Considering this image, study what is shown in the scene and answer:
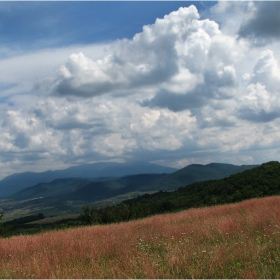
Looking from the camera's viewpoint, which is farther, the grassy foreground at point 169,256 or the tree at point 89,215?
the tree at point 89,215

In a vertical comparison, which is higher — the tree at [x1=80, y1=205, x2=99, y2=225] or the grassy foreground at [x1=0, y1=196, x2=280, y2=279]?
the grassy foreground at [x1=0, y1=196, x2=280, y2=279]

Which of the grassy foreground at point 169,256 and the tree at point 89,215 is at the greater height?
the grassy foreground at point 169,256

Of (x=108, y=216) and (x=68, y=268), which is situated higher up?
(x=68, y=268)

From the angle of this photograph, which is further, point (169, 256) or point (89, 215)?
point (89, 215)

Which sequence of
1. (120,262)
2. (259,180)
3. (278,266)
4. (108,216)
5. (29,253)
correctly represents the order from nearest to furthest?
(278,266) < (120,262) < (29,253) < (108,216) < (259,180)

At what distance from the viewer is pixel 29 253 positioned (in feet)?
34.7

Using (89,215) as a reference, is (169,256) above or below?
above

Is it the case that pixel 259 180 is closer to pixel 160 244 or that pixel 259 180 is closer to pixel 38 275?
pixel 160 244

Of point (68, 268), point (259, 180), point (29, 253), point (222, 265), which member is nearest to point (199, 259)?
point (222, 265)

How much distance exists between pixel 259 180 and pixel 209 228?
5154 cm

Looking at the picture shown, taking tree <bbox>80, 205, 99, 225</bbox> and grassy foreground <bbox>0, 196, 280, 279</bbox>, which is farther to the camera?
tree <bbox>80, 205, 99, 225</bbox>

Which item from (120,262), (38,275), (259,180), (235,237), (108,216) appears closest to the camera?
(38,275)

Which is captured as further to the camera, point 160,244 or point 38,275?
point 160,244

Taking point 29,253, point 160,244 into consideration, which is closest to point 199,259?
point 160,244
